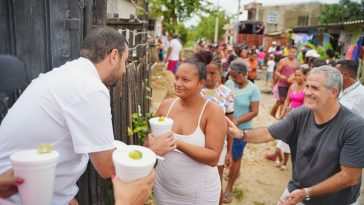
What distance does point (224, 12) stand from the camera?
58812 millimetres

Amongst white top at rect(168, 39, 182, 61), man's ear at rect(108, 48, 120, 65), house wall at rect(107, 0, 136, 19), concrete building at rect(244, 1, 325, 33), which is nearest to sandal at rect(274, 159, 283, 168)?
house wall at rect(107, 0, 136, 19)

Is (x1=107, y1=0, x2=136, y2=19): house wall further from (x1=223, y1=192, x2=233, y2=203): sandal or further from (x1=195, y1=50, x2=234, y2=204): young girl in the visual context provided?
(x1=223, y1=192, x2=233, y2=203): sandal

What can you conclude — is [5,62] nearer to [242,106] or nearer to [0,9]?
[0,9]

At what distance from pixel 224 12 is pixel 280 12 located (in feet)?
62.5

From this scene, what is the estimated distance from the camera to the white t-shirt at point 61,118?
1.63m

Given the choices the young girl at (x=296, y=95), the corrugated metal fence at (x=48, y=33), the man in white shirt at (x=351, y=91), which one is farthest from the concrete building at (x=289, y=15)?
the corrugated metal fence at (x=48, y=33)

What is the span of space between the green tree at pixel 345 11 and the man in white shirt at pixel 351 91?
93.1ft

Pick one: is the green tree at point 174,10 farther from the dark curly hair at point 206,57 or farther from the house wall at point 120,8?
the dark curly hair at point 206,57

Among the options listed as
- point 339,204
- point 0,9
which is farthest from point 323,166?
point 0,9

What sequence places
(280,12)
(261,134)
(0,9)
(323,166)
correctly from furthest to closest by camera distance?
(280,12) → (261,134) → (323,166) → (0,9)

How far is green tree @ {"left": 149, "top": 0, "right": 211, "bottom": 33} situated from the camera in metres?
16.8

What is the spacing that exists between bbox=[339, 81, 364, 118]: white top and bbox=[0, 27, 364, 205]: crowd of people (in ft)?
0.04

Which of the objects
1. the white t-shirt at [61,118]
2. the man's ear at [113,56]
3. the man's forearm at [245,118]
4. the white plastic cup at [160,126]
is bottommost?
the man's forearm at [245,118]

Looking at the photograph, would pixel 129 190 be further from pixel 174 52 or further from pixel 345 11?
pixel 345 11
